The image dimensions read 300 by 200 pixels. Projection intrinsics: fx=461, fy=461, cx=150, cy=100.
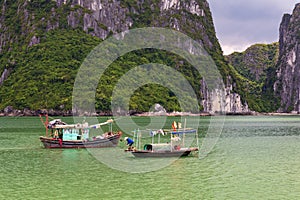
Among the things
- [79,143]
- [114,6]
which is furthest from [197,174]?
[114,6]

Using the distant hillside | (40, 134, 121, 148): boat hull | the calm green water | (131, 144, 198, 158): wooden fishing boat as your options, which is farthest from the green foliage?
(131, 144, 198, 158): wooden fishing boat

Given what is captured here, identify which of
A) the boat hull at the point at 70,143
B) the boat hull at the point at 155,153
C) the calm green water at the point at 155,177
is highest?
the boat hull at the point at 70,143

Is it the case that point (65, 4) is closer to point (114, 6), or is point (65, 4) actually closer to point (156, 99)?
point (114, 6)

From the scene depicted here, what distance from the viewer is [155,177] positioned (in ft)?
98.4

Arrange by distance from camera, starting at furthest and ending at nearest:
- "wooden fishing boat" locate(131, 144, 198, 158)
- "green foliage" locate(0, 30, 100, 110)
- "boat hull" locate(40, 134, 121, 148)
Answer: "green foliage" locate(0, 30, 100, 110), "boat hull" locate(40, 134, 121, 148), "wooden fishing boat" locate(131, 144, 198, 158)

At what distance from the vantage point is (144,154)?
38375 millimetres


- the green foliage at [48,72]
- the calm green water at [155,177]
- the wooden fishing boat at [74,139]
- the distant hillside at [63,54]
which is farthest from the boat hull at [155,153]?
the distant hillside at [63,54]

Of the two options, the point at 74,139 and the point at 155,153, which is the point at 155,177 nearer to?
the point at 155,153

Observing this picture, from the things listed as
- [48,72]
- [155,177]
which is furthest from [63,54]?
[155,177]

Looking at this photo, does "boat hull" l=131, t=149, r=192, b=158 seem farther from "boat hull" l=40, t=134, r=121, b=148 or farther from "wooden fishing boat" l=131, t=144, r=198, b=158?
"boat hull" l=40, t=134, r=121, b=148

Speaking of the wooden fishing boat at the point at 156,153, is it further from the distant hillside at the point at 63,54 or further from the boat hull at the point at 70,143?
the distant hillside at the point at 63,54

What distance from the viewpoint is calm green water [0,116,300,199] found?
83.5 feet

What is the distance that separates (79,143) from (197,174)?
1869cm

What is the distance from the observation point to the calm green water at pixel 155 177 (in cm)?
2544
